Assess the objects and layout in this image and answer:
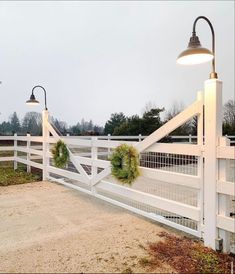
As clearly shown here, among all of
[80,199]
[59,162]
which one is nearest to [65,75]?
[59,162]

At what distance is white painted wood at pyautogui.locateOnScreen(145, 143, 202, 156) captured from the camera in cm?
347

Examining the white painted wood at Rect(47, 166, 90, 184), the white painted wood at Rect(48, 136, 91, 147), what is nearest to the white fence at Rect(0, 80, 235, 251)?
the white painted wood at Rect(48, 136, 91, 147)

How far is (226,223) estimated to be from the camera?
309 cm

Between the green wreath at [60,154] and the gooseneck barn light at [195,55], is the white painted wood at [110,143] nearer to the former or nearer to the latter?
the green wreath at [60,154]

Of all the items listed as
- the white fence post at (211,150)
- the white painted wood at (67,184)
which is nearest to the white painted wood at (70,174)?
the white painted wood at (67,184)

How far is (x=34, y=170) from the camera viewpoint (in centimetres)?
1004

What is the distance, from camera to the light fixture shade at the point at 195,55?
3092 mm

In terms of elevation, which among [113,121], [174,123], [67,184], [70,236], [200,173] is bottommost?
[70,236]

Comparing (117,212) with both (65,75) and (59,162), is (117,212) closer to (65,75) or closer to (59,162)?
(59,162)

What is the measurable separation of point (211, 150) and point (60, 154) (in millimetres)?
4221

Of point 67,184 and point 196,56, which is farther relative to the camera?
point 67,184

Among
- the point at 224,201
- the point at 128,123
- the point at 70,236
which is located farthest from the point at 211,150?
the point at 128,123

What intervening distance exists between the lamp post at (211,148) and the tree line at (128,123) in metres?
4.78

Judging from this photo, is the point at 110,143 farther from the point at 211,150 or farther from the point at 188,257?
the point at 188,257
